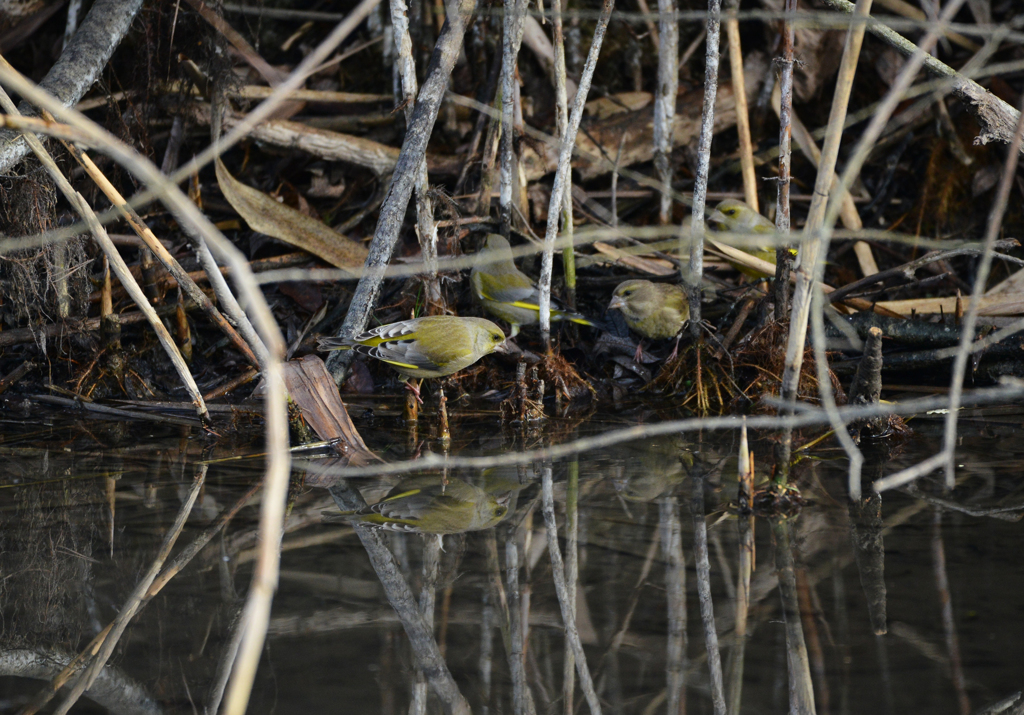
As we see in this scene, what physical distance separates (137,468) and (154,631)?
5.80 feet

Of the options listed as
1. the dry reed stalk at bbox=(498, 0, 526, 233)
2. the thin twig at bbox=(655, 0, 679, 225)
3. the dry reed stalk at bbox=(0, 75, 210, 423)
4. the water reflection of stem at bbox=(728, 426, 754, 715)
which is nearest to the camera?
the water reflection of stem at bbox=(728, 426, 754, 715)

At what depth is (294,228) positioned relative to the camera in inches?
236

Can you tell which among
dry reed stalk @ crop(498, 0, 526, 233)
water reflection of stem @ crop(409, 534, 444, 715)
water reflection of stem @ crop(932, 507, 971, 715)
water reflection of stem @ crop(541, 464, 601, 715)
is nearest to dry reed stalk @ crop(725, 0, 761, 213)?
dry reed stalk @ crop(498, 0, 526, 233)

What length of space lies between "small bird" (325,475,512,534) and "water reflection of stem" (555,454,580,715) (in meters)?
0.28

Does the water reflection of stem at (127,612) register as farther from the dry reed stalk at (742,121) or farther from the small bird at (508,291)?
the dry reed stalk at (742,121)

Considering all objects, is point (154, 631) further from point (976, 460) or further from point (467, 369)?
point (976, 460)

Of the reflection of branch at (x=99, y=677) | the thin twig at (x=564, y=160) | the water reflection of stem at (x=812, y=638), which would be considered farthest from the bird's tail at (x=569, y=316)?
the reflection of branch at (x=99, y=677)

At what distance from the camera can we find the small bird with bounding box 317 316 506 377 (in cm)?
491

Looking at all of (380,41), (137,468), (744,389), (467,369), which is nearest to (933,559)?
(744,389)

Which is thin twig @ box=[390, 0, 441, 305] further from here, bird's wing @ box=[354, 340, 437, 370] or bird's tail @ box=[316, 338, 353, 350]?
bird's tail @ box=[316, 338, 353, 350]

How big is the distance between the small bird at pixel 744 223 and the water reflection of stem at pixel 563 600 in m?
2.68

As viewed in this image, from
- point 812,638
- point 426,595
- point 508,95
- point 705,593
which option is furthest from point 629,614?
point 508,95

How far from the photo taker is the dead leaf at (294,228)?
19.2 feet

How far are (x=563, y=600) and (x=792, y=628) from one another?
0.73m
